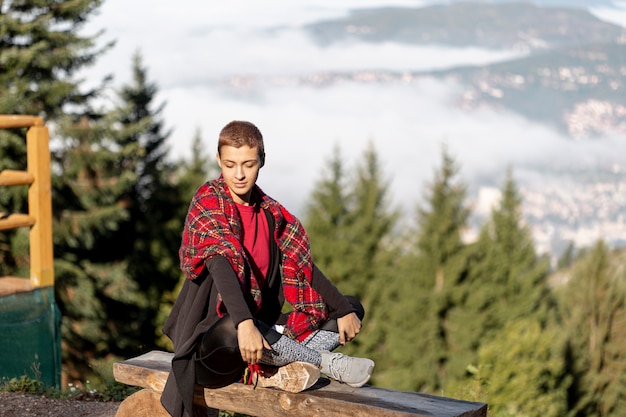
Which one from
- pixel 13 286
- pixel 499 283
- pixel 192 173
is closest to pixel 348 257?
pixel 192 173

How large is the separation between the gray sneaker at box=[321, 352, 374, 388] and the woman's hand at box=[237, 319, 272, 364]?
0.49 metres

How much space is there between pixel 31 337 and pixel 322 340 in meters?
3.80

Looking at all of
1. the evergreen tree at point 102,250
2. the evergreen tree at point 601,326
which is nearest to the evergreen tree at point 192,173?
the evergreen tree at point 102,250

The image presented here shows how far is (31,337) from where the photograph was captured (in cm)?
697

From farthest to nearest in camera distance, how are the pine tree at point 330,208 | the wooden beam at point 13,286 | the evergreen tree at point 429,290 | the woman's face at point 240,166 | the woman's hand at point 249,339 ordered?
the evergreen tree at point 429,290 < the pine tree at point 330,208 < the wooden beam at point 13,286 < the woman's face at point 240,166 < the woman's hand at point 249,339

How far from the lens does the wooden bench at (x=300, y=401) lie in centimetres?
354

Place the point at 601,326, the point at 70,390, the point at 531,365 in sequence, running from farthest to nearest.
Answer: the point at 601,326 → the point at 531,365 → the point at 70,390

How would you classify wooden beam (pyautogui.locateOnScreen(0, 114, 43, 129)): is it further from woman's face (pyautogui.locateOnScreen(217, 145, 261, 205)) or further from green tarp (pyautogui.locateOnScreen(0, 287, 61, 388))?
woman's face (pyautogui.locateOnScreen(217, 145, 261, 205))

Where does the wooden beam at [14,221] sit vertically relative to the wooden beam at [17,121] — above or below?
below

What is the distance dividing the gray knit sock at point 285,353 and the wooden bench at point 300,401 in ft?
0.51

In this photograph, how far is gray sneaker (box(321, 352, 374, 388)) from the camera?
381 centimetres

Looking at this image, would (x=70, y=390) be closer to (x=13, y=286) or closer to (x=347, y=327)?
(x=13, y=286)

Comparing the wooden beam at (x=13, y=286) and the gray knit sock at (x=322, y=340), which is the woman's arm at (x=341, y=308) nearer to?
the gray knit sock at (x=322, y=340)

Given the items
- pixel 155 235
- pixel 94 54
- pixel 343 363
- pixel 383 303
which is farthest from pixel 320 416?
pixel 383 303
